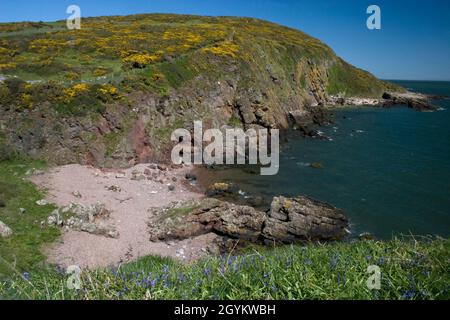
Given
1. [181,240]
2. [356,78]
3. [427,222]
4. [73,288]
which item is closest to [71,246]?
[181,240]

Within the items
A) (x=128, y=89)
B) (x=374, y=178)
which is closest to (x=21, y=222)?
(x=128, y=89)

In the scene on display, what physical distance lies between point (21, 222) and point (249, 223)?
48.7 feet

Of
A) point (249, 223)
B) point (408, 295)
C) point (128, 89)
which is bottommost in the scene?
point (249, 223)

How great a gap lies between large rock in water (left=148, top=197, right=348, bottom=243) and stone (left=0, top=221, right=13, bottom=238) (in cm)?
838

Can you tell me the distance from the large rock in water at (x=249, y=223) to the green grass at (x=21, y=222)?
273 inches

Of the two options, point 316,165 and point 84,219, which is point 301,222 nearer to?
point 84,219

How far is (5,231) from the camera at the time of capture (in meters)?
20.4

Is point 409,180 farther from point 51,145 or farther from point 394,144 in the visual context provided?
point 51,145

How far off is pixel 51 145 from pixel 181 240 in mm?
18249

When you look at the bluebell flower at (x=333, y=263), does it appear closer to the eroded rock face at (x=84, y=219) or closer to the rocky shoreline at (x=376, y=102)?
the eroded rock face at (x=84, y=219)

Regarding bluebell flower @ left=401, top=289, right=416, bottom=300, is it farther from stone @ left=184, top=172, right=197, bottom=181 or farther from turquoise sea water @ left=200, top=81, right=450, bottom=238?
stone @ left=184, top=172, right=197, bottom=181

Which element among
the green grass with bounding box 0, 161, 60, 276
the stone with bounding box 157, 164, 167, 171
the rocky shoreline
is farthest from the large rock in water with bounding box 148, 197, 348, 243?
the rocky shoreline

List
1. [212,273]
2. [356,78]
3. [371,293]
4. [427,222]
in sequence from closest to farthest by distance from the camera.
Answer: [371,293] < [212,273] < [427,222] < [356,78]

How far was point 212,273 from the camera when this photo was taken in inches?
307
